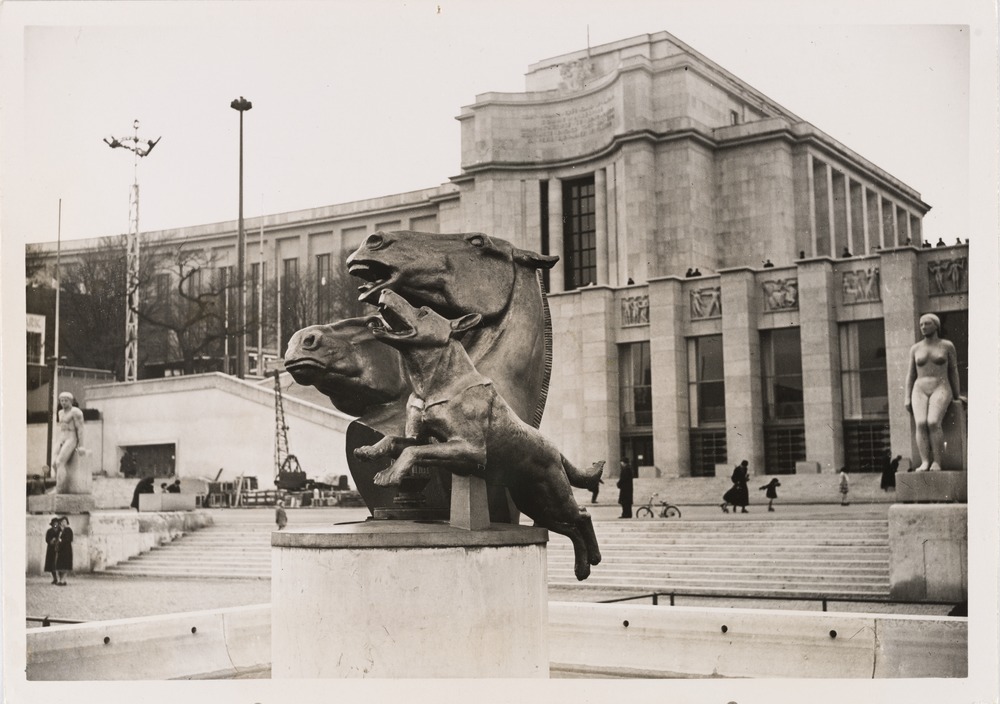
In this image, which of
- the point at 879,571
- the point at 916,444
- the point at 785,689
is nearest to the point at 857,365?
the point at 879,571

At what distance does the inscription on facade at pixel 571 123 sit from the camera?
182 ft

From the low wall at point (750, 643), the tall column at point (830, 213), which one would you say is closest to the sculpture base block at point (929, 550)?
the low wall at point (750, 643)

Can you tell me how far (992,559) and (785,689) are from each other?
291 centimetres

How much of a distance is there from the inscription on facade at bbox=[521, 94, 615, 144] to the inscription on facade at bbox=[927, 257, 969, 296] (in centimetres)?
2141

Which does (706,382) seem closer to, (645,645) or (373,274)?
(645,645)

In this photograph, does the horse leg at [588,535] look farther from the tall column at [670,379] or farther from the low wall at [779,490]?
the tall column at [670,379]

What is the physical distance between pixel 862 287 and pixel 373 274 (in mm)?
35133

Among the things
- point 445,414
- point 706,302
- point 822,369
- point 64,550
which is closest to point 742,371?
point 822,369

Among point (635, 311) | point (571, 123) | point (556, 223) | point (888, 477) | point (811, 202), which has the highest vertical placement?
point (571, 123)

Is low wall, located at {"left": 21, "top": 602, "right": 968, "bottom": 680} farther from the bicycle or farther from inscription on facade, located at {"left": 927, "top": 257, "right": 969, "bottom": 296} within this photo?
inscription on facade, located at {"left": 927, "top": 257, "right": 969, "bottom": 296}

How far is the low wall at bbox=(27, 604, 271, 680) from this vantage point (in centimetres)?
840

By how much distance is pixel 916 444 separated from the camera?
17281 mm

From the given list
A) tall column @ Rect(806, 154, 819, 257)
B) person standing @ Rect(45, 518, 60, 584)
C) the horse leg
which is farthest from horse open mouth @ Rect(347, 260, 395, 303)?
tall column @ Rect(806, 154, 819, 257)

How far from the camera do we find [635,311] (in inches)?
1786
